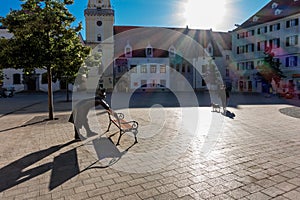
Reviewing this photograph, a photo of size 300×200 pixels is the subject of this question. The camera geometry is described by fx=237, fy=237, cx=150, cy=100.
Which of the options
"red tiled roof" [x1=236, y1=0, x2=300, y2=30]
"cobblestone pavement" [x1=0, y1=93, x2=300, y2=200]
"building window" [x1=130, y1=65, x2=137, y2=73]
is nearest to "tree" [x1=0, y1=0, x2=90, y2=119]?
"cobblestone pavement" [x1=0, y1=93, x2=300, y2=200]

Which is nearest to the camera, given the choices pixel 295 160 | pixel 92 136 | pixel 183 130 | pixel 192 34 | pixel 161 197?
pixel 161 197

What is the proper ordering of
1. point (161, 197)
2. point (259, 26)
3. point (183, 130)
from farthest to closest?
point (259, 26) < point (183, 130) < point (161, 197)

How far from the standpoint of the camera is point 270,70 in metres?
32.0

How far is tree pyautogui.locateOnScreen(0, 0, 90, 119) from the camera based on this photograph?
350 inches

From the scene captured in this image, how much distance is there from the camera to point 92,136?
24.7 feet

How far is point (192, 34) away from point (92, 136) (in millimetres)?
46650

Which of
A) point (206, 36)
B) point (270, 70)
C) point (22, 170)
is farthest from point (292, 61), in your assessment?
point (22, 170)

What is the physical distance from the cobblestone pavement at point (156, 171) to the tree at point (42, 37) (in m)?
3.40

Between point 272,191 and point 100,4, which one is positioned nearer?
point 272,191

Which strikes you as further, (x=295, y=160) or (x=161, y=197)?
(x=295, y=160)

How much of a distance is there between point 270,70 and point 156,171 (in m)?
32.2

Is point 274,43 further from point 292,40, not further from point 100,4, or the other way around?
point 100,4

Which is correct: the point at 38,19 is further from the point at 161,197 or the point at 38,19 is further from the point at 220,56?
the point at 220,56

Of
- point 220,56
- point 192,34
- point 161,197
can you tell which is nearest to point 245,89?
point 220,56
